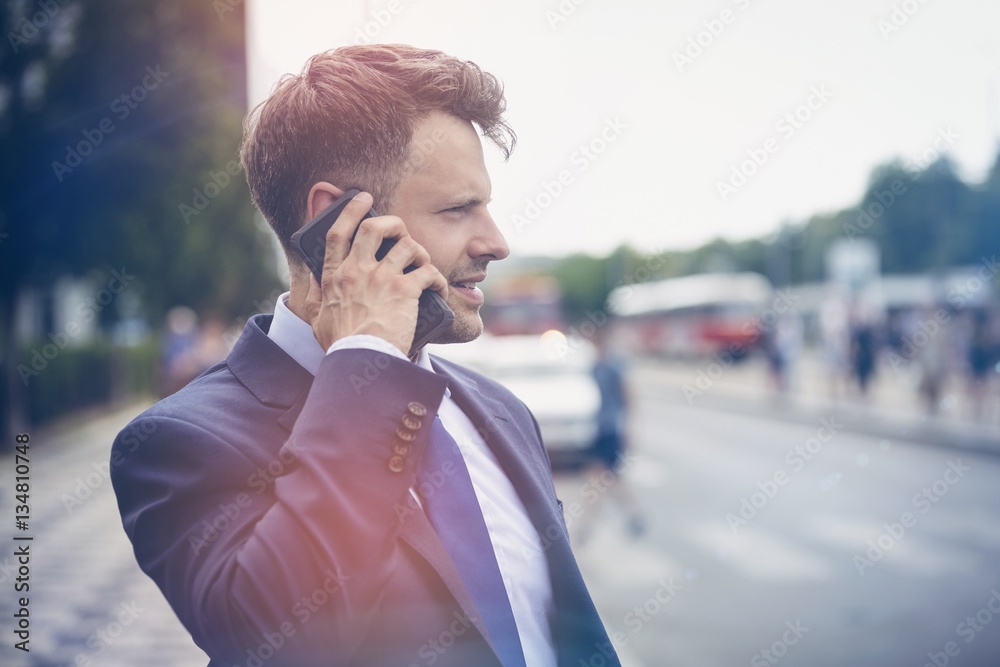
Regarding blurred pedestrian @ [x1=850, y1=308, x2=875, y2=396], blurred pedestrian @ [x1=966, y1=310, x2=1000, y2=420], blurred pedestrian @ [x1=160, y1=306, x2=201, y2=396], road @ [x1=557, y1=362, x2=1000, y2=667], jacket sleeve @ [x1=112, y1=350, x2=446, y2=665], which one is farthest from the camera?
blurred pedestrian @ [x1=850, y1=308, x2=875, y2=396]

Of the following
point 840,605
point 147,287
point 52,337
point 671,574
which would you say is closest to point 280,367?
point 840,605

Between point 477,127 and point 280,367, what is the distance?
0.51 m

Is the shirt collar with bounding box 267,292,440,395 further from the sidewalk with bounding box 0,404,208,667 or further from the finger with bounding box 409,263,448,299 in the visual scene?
Answer: the sidewalk with bounding box 0,404,208,667

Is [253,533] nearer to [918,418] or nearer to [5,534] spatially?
[5,534]

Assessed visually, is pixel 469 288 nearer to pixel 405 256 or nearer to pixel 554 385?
pixel 405 256

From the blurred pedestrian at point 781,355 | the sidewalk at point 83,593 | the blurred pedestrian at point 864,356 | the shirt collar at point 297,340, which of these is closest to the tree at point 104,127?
the sidewalk at point 83,593

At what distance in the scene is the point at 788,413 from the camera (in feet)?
68.2

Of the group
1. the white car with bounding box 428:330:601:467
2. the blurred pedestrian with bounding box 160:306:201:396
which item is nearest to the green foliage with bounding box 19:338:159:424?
the blurred pedestrian with bounding box 160:306:201:396

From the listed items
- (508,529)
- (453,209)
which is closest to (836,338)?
(508,529)

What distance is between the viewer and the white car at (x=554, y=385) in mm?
12664

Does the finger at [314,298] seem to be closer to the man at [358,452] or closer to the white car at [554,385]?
the man at [358,452]

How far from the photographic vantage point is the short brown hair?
1.43 m

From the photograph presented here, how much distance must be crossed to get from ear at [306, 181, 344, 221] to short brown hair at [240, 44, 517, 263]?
25 millimetres

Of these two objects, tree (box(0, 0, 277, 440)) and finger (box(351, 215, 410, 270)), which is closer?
finger (box(351, 215, 410, 270))
